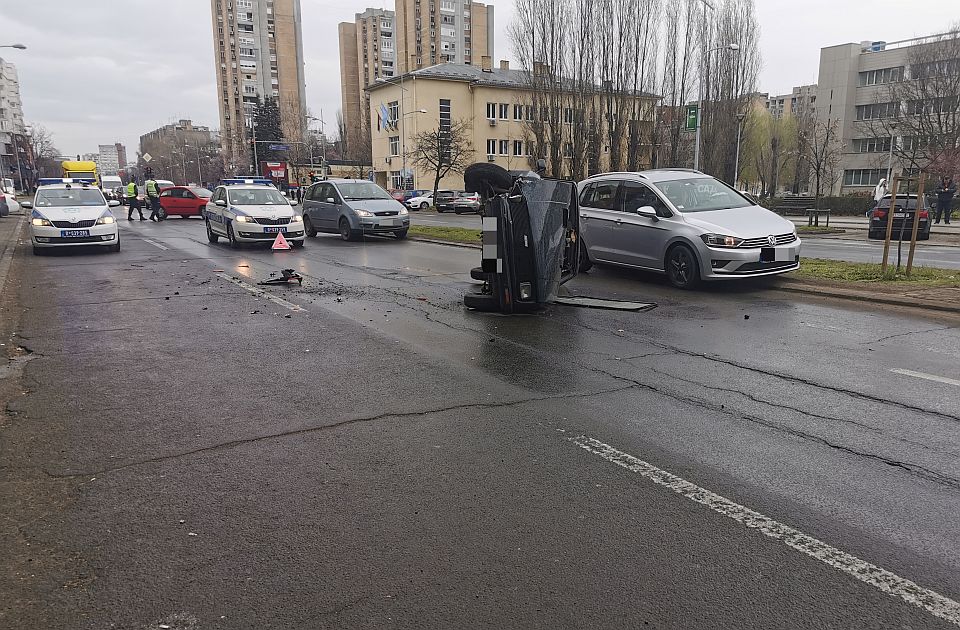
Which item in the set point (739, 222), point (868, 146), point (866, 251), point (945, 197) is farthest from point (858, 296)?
point (868, 146)

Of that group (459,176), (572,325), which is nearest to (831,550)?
(572,325)

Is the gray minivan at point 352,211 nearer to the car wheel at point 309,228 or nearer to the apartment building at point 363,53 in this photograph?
the car wheel at point 309,228

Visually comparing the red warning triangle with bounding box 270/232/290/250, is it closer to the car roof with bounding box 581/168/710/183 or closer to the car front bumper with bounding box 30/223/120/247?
the car front bumper with bounding box 30/223/120/247

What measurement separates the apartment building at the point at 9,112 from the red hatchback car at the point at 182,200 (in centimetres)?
9511

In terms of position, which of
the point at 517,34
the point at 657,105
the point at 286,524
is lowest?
the point at 286,524

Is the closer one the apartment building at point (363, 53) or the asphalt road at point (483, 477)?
the asphalt road at point (483, 477)

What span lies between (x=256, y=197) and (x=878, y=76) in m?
69.5

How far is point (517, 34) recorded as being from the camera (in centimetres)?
4072

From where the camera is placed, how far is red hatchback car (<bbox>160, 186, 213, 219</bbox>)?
33062mm

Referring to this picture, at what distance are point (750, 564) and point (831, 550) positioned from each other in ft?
1.42

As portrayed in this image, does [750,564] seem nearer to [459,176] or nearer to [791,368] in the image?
Result: [791,368]

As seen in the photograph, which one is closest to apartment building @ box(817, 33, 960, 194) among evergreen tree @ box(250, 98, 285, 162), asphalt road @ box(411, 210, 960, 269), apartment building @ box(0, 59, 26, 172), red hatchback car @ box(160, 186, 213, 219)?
asphalt road @ box(411, 210, 960, 269)

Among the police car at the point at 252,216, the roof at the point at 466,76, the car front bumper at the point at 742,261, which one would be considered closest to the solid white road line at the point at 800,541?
the car front bumper at the point at 742,261

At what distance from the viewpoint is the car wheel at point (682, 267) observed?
10727 millimetres
